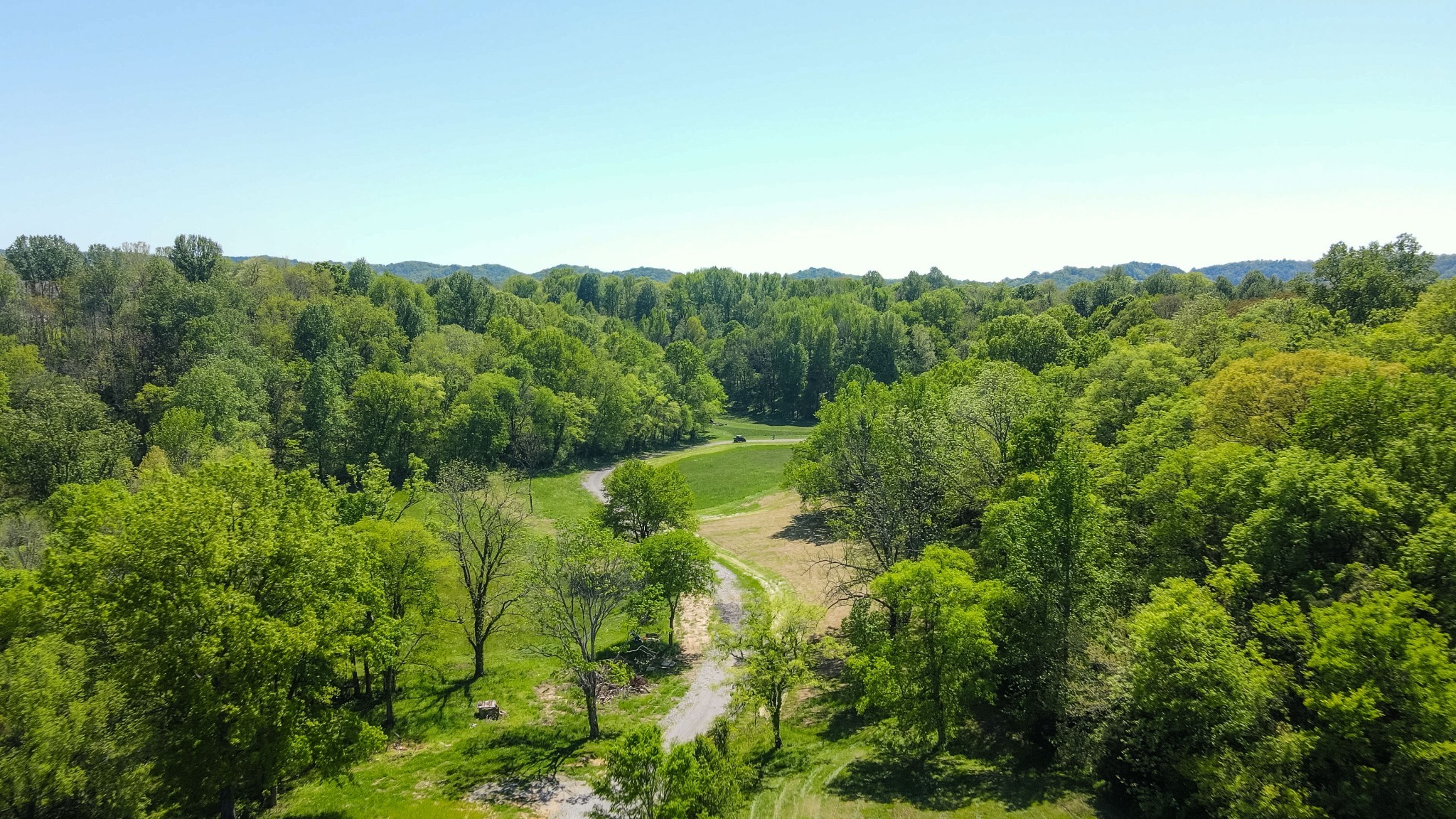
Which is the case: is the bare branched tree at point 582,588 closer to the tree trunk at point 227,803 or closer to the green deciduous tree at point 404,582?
the green deciduous tree at point 404,582

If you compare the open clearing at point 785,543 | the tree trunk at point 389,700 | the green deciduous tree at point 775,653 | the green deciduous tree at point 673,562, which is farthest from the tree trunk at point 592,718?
the open clearing at point 785,543

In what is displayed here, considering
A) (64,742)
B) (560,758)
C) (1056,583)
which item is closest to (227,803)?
(64,742)

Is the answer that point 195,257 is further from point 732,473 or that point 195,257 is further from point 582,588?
point 582,588

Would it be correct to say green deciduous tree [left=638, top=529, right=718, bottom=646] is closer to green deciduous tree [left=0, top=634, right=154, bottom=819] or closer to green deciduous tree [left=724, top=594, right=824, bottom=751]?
green deciduous tree [left=724, top=594, right=824, bottom=751]

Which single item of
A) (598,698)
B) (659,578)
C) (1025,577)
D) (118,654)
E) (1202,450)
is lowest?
(598,698)

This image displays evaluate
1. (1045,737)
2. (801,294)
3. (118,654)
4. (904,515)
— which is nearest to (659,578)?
(904,515)

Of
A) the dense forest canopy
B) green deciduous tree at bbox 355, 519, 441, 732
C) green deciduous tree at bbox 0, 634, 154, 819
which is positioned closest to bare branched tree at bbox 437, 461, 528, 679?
the dense forest canopy

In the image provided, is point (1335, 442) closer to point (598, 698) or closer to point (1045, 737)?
point (1045, 737)
